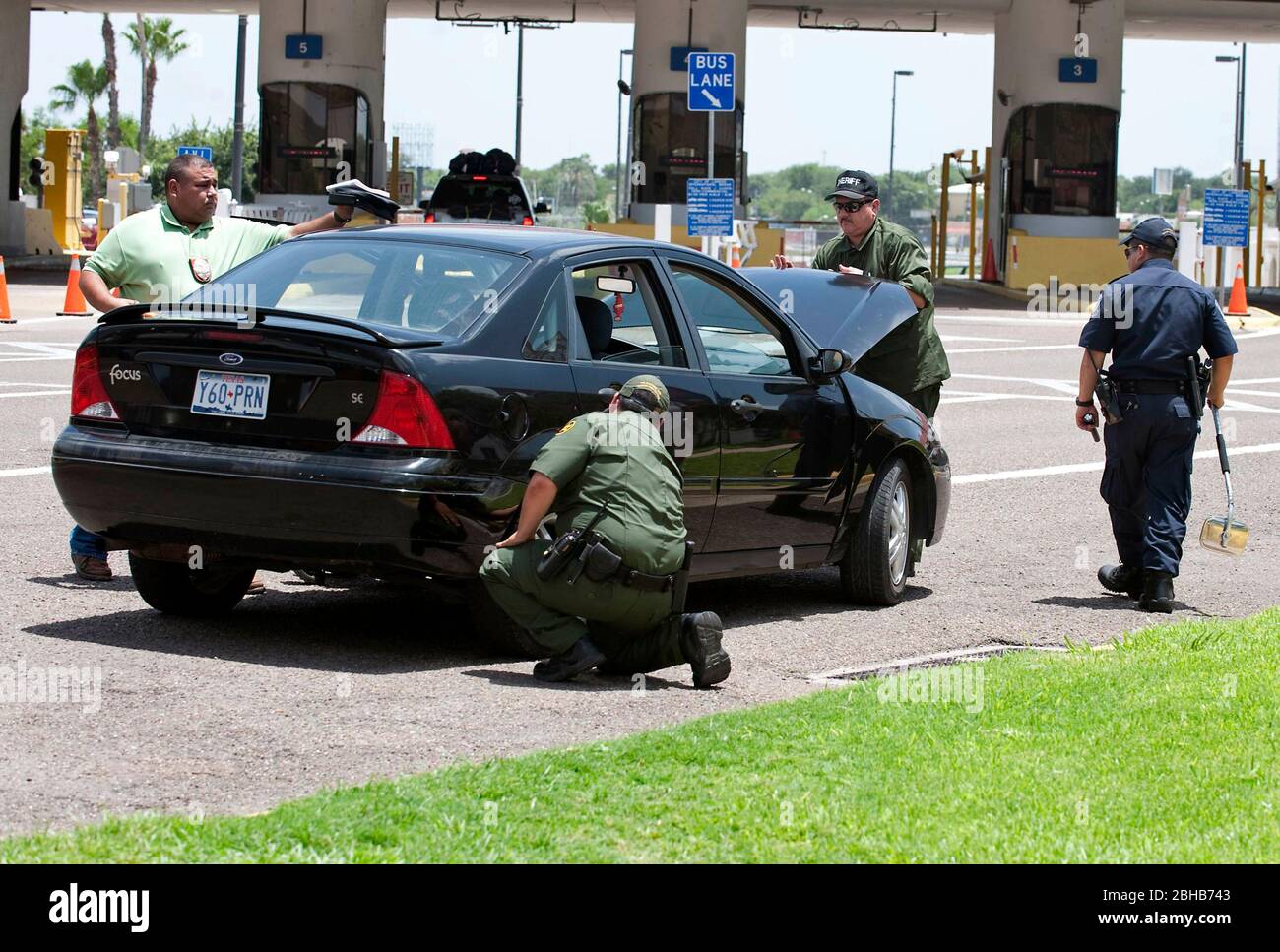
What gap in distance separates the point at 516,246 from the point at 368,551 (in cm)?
145

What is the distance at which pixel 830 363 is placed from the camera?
8578 millimetres

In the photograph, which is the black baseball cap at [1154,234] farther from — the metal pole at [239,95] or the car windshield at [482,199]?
the metal pole at [239,95]

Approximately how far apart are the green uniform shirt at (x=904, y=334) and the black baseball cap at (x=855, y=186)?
0.22m

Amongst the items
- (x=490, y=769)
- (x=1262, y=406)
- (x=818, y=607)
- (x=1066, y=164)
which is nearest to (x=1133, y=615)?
(x=818, y=607)

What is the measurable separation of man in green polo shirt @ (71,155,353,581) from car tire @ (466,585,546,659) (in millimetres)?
1719

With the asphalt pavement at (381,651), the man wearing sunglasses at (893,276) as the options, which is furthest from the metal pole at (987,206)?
the man wearing sunglasses at (893,276)

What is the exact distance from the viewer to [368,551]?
6.78 m

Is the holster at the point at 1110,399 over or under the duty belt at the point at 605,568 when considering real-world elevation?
over

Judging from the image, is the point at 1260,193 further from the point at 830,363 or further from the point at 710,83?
the point at 830,363

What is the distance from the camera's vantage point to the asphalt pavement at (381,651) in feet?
18.3

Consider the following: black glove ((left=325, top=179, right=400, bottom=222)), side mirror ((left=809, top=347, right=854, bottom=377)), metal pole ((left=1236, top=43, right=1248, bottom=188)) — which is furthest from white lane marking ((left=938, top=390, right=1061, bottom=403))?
metal pole ((left=1236, top=43, right=1248, bottom=188))

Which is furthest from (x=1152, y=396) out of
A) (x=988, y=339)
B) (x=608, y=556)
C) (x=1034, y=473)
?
(x=988, y=339)
